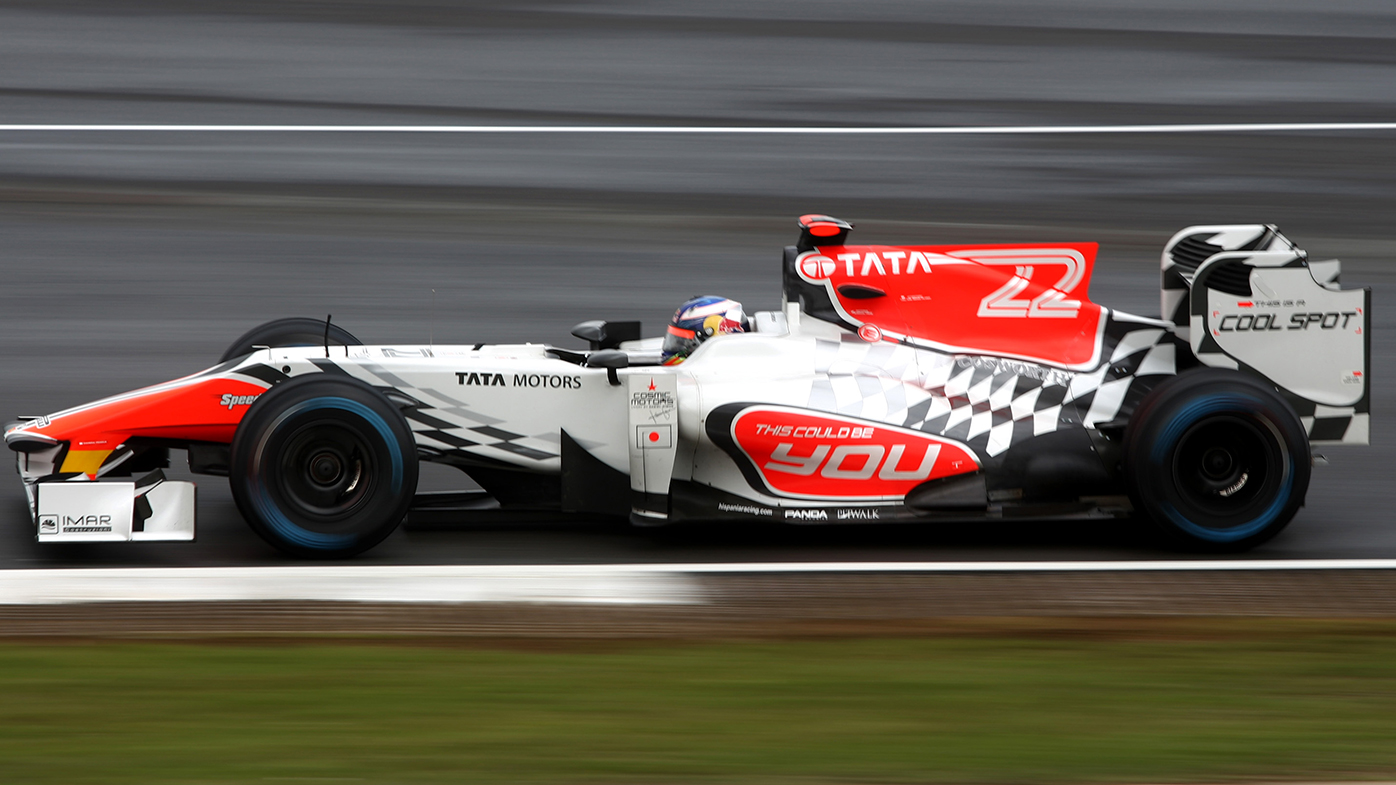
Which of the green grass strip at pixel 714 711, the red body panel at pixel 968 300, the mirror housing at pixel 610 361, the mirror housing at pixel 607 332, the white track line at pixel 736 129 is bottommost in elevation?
the green grass strip at pixel 714 711

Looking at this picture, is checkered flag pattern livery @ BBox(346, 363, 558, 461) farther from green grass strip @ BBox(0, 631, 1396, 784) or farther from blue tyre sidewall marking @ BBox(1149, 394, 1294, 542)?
blue tyre sidewall marking @ BBox(1149, 394, 1294, 542)

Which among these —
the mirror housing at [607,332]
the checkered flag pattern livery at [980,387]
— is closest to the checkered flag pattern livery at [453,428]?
the mirror housing at [607,332]

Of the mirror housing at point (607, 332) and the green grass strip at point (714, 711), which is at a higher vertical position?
the mirror housing at point (607, 332)

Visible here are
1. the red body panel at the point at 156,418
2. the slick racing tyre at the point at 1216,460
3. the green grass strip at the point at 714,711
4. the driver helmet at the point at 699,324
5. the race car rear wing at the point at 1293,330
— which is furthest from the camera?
the driver helmet at the point at 699,324

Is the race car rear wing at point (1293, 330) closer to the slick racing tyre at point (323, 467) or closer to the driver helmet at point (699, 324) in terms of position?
the driver helmet at point (699, 324)

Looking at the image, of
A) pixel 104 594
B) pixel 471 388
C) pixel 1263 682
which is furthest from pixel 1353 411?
pixel 104 594

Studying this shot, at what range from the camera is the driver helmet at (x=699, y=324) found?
23.3 ft

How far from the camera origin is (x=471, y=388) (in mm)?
6559

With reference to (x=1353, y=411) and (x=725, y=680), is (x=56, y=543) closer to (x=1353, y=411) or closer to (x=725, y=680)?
(x=725, y=680)

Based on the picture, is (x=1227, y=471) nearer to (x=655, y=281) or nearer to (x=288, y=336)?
(x=288, y=336)

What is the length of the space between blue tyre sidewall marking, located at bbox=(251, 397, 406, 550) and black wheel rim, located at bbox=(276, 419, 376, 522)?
2.3 inches

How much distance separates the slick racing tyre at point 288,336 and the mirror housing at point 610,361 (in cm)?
162

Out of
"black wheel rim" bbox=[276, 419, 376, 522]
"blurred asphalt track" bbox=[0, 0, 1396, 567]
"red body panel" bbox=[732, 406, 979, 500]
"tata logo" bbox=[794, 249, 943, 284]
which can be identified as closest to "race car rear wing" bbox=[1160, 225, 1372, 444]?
"blurred asphalt track" bbox=[0, 0, 1396, 567]

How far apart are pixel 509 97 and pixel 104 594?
9666 mm
